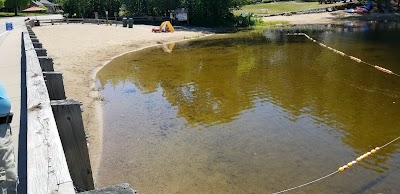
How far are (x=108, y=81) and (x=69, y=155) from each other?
49.8 feet

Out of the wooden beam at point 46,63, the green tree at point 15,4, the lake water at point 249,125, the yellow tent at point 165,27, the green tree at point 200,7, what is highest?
the green tree at point 15,4

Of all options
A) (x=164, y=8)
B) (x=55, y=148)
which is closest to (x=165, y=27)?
(x=164, y=8)

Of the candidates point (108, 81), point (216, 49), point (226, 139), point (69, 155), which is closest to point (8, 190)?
point (69, 155)

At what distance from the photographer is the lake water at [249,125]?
837 cm

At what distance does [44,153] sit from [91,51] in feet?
79.6

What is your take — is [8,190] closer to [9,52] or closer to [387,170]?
[387,170]

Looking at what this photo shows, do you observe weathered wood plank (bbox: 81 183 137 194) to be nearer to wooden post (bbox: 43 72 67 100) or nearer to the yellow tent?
wooden post (bbox: 43 72 67 100)

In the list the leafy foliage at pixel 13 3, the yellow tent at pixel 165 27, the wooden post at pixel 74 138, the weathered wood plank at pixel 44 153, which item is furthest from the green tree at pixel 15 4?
the wooden post at pixel 74 138

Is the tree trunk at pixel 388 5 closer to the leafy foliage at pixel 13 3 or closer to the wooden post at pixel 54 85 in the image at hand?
the wooden post at pixel 54 85

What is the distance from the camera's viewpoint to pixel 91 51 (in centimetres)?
2623

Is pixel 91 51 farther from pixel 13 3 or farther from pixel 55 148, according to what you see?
pixel 13 3

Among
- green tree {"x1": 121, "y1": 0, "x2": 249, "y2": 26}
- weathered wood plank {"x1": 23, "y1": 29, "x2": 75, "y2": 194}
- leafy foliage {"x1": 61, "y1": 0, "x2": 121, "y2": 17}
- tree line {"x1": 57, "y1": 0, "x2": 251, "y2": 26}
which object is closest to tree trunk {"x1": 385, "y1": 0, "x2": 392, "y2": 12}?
tree line {"x1": 57, "y1": 0, "x2": 251, "y2": 26}

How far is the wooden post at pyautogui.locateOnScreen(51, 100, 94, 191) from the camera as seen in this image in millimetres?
3719

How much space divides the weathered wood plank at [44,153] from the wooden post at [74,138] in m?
0.12
